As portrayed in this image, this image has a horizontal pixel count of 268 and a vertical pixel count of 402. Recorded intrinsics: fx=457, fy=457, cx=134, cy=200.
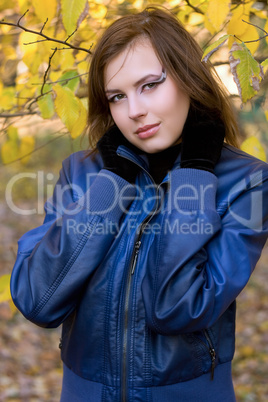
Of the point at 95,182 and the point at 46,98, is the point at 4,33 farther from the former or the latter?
the point at 95,182

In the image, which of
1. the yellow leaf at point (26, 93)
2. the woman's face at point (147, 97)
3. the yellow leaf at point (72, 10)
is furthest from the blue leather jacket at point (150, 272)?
the yellow leaf at point (26, 93)

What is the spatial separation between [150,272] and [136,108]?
568 millimetres

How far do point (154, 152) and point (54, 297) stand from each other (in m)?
0.63

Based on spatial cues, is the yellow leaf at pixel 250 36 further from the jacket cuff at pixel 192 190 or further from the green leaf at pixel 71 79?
the green leaf at pixel 71 79

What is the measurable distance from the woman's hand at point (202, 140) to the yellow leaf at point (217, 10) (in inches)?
12.3

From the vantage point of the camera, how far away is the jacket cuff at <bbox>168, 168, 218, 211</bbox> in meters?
1.47

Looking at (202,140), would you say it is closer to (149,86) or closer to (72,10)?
(149,86)

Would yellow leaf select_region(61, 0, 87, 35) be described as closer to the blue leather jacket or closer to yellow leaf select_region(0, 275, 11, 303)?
the blue leather jacket

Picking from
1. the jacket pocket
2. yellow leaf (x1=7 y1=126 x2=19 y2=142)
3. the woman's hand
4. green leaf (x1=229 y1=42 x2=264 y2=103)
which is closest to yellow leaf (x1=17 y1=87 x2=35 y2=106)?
yellow leaf (x1=7 y1=126 x2=19 y2=142)

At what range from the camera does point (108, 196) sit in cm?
159

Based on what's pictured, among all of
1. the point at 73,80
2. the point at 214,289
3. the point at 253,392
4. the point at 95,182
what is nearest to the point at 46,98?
the point at 73,80

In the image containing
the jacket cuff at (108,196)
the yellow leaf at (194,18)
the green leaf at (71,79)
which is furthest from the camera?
the yellow leaf at (194,18)

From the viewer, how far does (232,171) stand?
1.58m

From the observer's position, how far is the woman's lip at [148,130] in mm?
1612
